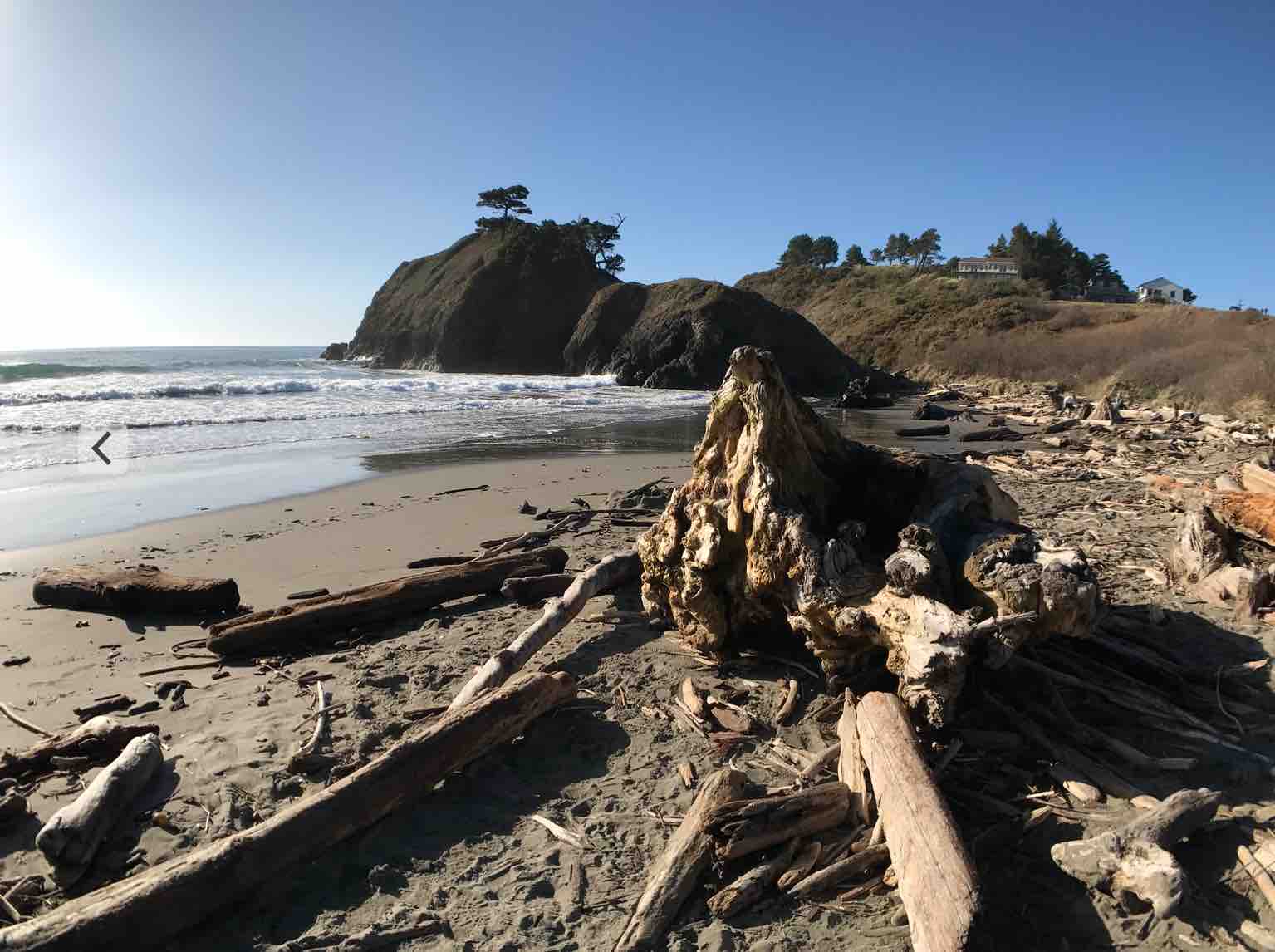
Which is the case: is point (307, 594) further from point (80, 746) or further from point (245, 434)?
point (245, 434)

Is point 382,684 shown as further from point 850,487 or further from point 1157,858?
point 1157,858

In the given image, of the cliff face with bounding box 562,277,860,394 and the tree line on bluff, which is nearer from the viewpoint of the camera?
the cliff face with bounding box 562,277,860,394

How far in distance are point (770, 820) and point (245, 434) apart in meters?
17.0

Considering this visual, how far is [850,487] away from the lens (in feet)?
16.8

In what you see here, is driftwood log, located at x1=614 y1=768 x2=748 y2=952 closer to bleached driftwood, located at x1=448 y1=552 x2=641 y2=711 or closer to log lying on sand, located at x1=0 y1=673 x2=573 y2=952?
log lying on sand, located at x1=0 y1=673 x2=573 y2=952

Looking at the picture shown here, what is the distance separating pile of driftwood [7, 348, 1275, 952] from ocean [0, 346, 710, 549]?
21.0 ft

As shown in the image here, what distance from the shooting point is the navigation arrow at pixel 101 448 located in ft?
43.2

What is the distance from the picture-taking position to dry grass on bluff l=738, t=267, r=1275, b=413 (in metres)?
21.5

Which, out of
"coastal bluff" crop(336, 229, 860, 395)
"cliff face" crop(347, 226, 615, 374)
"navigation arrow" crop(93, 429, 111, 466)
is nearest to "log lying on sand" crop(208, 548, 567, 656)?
"navigation arrow" crop(93, 429, 111, 466)

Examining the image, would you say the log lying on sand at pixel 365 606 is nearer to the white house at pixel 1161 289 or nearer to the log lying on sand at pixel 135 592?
the log lying on sand at pixel 135 592

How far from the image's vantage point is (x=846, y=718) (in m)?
3.58

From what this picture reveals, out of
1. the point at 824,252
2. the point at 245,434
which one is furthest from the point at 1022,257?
the point at 245,434

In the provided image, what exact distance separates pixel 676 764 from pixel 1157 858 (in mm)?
1975

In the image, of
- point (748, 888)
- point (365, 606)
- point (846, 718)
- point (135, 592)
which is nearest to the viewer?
point (748, 888)
